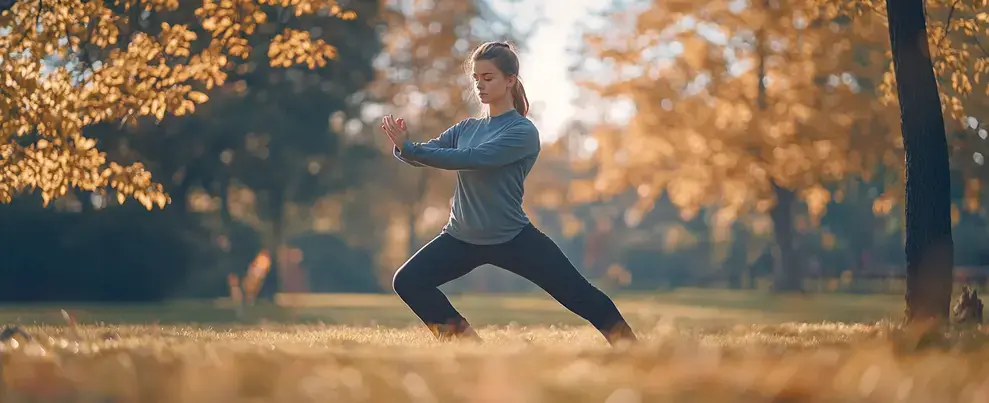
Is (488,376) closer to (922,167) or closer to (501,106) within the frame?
(501,106)

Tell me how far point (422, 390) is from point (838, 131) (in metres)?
26.3

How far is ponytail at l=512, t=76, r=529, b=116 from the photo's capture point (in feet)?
25.0

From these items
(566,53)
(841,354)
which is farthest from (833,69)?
(841,354)

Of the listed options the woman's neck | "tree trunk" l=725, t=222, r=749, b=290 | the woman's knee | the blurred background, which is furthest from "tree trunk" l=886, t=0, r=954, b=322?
"tree trunk" l=725, t=222, r=749, b=290

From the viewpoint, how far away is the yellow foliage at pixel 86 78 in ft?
33.6

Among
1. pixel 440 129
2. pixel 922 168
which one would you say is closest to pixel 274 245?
pixel 440 129

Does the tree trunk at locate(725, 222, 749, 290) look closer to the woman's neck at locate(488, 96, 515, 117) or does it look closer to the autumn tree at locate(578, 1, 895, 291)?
the autumn tree at locate(578, 1, 895, 291)

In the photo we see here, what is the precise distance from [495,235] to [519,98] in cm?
95

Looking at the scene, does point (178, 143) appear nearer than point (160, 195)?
No

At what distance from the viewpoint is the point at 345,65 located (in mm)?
32594

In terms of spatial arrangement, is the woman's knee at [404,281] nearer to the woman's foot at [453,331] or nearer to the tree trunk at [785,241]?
the woman's foot at [453,331]

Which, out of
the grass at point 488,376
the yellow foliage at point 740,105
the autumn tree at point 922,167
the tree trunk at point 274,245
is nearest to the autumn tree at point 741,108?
the yellow foliage at point 740,105

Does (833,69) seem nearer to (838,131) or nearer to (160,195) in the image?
(838,131)

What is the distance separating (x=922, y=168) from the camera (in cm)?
1010
